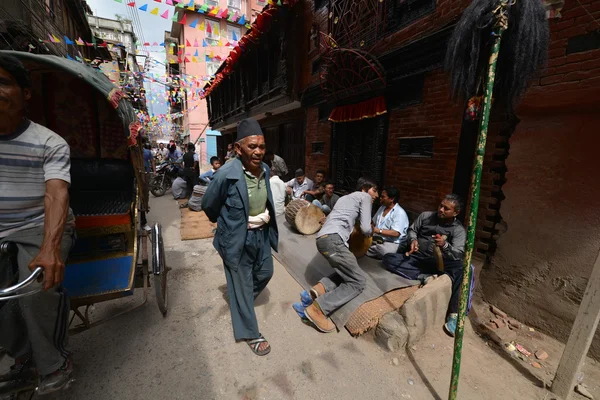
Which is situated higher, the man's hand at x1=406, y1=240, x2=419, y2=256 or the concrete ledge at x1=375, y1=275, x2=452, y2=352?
the man's hand at x1=406, y1=240, x2=419, y2=256

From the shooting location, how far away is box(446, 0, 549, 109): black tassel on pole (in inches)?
72.3

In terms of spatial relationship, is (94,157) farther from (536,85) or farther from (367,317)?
(536,85)

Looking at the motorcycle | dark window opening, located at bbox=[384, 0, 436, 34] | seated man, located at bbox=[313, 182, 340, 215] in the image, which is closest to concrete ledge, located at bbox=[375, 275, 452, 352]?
seated man, located at bbox=[313, 182, 340, 215]

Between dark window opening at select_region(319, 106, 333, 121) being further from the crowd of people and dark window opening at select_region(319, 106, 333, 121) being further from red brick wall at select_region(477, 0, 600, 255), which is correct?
red brick wall at select_region(477, 0, 600, 255)

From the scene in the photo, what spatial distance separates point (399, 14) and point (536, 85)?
9.34 feet

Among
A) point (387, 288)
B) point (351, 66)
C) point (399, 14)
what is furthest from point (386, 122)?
point (387, 288)

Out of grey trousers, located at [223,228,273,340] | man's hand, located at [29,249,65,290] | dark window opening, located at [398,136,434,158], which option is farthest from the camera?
dark window opening, located at [398,136,434,158]

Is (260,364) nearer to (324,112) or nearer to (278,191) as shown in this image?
(278,191)

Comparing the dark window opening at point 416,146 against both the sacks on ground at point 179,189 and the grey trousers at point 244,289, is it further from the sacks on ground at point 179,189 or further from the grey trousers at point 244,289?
the sacks on ground at point 179,189

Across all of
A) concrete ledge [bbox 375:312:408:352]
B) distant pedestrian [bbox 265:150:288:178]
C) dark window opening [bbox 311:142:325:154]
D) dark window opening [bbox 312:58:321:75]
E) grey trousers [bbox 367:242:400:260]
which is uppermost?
dark window opening [bbox 312:58:321:75]

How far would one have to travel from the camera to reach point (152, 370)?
2.25 meters

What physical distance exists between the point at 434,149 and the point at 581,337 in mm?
2678

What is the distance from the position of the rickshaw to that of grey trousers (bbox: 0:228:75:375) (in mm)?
493

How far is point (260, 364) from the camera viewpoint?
7.81 ft
